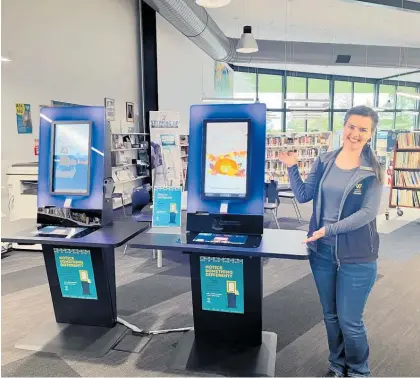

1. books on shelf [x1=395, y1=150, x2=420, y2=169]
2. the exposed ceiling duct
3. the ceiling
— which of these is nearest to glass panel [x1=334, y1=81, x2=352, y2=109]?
the ceiling

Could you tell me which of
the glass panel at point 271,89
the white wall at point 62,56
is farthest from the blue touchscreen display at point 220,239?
the glass panel at point 271,89

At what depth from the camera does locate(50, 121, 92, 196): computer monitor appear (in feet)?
8.78

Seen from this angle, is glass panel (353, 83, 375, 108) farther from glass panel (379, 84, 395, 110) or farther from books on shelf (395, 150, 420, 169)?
books on shelf (395, 150, 420, 169)

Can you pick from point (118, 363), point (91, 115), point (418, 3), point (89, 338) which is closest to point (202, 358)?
point (118, 363)

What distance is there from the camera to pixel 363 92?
1677 cm

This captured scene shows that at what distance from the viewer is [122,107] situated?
8328 millimetres

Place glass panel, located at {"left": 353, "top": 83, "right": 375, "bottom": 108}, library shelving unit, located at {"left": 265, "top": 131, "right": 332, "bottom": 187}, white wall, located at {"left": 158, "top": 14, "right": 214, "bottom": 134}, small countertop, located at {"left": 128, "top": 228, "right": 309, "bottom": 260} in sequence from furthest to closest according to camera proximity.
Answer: glass panel, located at {"left": 353, "top": 83, "right": 375, "bottom": 108}
library shelving unit, located at {"left": 265, "top": 131, "right": 332, "bottom": 187}
white wall, located at {"left": 158, "top": 14, "right": 214, "bottom": 134}
small countertop, located at {"left": 128, "top": 228, "right": 309, "bottom": 260}

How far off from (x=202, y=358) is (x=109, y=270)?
0.92 m

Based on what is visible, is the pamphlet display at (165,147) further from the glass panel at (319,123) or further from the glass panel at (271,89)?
the glass panel at (319,123)

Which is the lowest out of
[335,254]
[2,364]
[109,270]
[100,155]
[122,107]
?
[2,364]

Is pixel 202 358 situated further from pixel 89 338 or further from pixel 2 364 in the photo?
pixel 2 364

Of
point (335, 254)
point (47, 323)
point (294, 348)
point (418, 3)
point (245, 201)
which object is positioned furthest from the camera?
point (418, 3)

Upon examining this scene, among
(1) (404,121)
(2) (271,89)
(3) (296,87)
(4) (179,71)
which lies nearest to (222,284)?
(4) (179,71)

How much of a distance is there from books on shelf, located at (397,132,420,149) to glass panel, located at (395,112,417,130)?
10.4 meters
